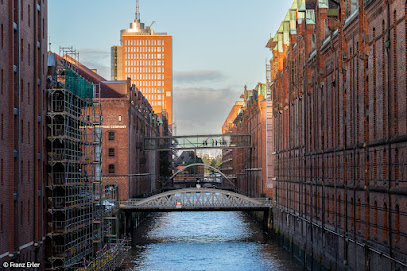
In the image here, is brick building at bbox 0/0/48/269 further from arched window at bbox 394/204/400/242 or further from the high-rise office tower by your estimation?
the high-rise office tower

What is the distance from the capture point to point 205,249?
5262 cm

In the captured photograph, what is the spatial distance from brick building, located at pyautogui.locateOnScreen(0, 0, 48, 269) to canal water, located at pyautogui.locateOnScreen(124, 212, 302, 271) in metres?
14.0

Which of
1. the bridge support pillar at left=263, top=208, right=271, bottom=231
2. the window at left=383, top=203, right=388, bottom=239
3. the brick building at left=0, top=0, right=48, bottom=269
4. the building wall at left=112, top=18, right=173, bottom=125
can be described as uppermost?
the building wall at left=112, top=18, right=173, bottom=125

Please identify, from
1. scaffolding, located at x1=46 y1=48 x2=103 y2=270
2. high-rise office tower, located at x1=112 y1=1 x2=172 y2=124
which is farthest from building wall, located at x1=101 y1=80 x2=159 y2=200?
high-rise office tower, located at x1=112 y1=1 x2=172 y2=124

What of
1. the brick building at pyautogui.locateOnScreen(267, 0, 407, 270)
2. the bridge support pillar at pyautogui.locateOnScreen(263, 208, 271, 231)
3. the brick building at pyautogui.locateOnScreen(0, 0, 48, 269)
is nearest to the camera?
the brick building at pyautogui.locateOnScreen(0, 0, 48, 269)

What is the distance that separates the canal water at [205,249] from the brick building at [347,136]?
254 centimetres

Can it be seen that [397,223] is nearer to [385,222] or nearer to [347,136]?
[385,222]

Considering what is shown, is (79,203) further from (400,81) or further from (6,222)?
(400,81)

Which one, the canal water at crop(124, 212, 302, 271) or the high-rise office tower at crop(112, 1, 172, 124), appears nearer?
the canal water at crop(124, 212, 302, 271)

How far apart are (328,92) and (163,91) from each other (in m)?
152

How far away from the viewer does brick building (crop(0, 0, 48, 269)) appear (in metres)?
25.8

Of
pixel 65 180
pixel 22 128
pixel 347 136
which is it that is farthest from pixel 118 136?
pixel 22 128

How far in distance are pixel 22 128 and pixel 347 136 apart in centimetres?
1637

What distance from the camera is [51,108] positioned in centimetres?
3288
